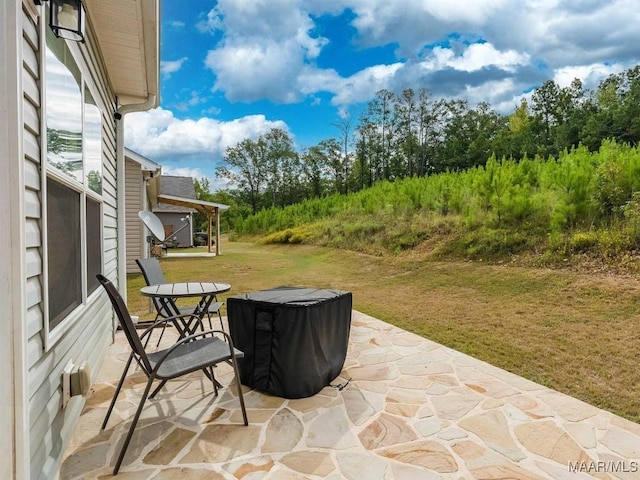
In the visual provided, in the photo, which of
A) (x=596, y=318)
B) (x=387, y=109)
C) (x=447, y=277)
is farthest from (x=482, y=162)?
(x=596, y=318)

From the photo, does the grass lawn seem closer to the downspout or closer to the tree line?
the downspout

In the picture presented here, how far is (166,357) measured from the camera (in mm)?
2092

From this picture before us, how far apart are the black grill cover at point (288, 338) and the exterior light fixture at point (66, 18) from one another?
1.88 m

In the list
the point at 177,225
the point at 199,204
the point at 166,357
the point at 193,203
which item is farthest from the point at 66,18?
the point at 177,225

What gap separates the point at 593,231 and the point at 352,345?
5628 mm

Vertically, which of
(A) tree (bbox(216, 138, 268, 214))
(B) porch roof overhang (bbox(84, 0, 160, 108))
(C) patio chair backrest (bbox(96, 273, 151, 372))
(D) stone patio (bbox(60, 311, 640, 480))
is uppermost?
(A) tree (bbox(216, 138, 268, 214))

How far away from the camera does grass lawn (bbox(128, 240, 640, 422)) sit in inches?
133

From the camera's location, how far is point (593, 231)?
6711 mm

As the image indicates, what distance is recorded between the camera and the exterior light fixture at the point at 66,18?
1.61 meters

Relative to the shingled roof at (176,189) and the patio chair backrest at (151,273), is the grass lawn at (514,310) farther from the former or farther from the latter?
the shingled roof at (176,189)

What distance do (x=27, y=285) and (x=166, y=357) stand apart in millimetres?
854

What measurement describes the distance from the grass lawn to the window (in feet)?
11.7

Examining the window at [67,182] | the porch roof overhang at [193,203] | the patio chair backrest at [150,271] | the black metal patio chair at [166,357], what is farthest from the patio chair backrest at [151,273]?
the porch roof overhang at [193,203]

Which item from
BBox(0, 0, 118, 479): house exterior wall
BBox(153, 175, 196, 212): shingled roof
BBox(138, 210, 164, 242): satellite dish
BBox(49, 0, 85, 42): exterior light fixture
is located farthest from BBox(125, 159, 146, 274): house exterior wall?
BBox(153, 175, 196, 212): shingled roof
